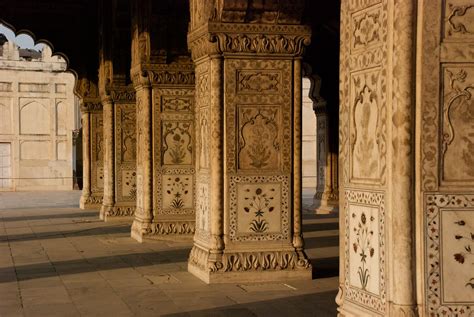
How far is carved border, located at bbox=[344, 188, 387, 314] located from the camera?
14.5 feet

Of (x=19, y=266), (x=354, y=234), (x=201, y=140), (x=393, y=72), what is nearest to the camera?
(x=393, y=72)

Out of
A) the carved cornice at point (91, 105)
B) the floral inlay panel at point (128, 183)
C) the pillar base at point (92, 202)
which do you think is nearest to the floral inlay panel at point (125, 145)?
the floral inlay panel at point (128, 183)

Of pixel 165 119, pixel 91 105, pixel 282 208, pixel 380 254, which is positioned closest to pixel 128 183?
pixel 165 119

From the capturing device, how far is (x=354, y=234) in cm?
477

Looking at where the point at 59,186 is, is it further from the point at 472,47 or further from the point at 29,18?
the point at 472,47

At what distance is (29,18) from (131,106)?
4036 millimetres

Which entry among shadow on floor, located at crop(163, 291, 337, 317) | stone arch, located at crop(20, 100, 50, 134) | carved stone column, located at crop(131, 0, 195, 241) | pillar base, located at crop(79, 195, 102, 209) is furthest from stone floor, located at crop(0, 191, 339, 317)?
stone arch, located at crop(20, 100, 50, 134)

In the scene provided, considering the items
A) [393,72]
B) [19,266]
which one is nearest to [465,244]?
[393,72]

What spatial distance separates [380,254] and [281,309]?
8.22 feet

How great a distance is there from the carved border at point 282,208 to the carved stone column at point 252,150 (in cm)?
1

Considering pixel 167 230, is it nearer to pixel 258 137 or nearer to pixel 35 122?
pixel 258 137

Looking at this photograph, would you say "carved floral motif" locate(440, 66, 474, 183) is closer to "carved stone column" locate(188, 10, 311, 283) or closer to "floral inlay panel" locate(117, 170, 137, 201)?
"carved stone column" locate(188, 10, 311, 283)

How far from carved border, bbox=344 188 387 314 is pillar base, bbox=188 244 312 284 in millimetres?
3348

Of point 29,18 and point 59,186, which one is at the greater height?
point 29,18
